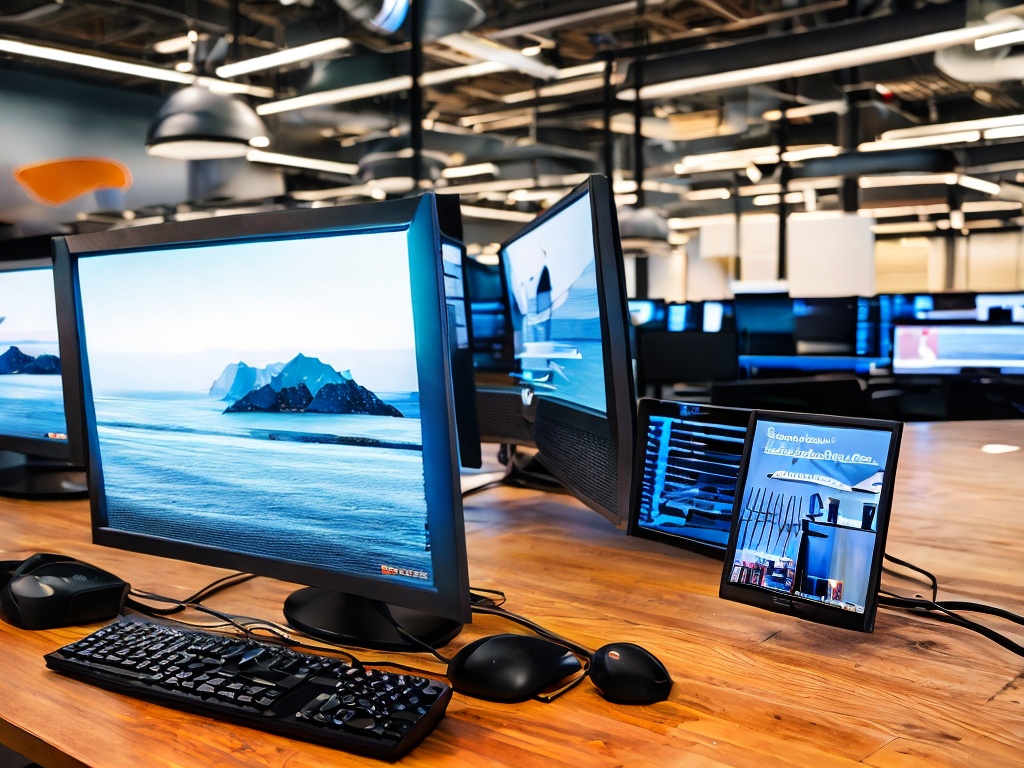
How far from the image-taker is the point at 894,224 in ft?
39.7

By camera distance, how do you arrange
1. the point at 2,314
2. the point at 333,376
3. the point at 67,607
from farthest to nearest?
1. the point at 2,314
2. the point at 67,607
3. the point at 333,376

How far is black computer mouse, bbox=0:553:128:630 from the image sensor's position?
40.3 inches

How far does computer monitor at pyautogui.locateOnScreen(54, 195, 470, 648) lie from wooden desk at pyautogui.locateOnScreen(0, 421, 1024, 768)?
0.12m

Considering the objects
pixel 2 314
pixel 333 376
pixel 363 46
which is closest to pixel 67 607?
pixel 333 376

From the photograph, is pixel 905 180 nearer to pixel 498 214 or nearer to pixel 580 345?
pixel 498 214

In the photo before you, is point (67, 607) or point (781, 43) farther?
point (781, 43)

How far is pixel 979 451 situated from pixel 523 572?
1.67m

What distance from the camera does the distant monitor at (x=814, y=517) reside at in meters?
0.91

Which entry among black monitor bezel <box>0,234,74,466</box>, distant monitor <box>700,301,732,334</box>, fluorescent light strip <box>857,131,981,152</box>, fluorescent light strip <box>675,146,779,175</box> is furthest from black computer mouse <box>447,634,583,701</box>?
fluorescent light strip <box>675,146,779,175</box>

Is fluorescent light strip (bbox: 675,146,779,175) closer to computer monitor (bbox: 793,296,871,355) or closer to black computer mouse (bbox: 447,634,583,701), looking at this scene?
computer monitor (bbox: 793,296,871,355)

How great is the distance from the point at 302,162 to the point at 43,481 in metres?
9.17

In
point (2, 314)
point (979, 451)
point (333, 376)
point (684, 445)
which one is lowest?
point (979, 451)

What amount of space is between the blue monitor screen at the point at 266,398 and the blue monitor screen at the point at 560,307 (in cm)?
39

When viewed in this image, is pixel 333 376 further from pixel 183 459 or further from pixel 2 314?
pixel 2 314
